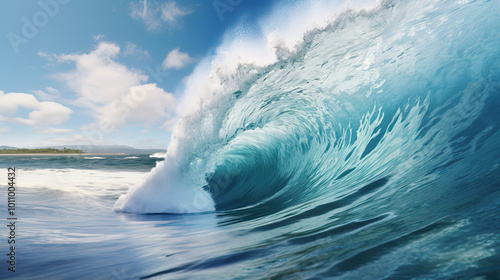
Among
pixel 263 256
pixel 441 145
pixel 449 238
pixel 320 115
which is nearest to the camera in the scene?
pixel 449 238

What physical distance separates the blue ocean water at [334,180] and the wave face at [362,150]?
0.02m

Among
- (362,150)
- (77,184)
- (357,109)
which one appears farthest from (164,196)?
(77,184)

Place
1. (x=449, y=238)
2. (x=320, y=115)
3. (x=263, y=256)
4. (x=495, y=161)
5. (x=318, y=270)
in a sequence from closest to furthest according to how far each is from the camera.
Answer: (x=318, y=270), (x=449, y=238), (x=263, y=256), (x=495, y=161), (x=320, y=115)

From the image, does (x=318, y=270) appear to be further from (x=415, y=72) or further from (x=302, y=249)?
(x=415, y=72)

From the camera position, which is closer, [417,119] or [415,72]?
[417,119]

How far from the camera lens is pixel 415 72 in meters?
6.38

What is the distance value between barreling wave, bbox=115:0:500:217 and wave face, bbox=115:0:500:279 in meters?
0.03

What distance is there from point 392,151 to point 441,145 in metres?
1.05

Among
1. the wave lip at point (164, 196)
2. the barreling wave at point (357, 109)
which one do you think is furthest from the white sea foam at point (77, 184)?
the barreling wave at point (357, 109)

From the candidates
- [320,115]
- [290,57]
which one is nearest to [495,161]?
[290,57]

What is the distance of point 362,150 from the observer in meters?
6.48

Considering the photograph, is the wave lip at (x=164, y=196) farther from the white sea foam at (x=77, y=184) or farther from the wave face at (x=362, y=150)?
the white sea foam at (x=77, y=184)

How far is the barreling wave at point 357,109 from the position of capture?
14.3 ft

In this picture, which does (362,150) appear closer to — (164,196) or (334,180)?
(334,180)
